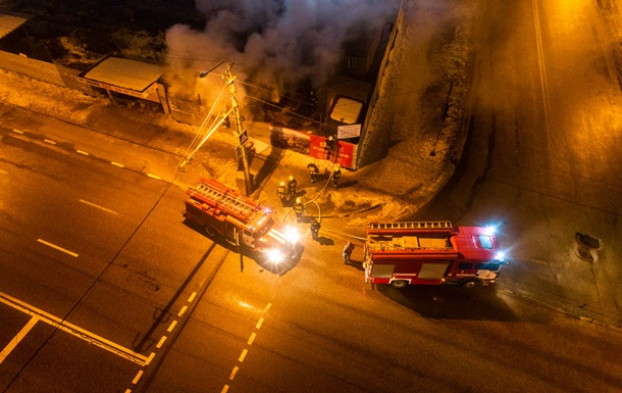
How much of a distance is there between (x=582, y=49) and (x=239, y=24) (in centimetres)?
2467

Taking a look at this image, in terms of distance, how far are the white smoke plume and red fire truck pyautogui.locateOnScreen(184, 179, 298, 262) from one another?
31.8ft

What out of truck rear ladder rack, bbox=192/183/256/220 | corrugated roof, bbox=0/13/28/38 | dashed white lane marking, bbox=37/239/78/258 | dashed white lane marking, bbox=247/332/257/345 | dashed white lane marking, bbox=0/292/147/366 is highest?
corrugated roof, bbox=0/13/28/38

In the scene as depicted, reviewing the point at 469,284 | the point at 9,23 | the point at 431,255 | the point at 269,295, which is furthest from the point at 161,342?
the point at 9,23

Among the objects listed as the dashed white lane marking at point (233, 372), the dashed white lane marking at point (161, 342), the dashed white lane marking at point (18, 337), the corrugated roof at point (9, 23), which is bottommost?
the dashed white lane marking at point (18, 337)

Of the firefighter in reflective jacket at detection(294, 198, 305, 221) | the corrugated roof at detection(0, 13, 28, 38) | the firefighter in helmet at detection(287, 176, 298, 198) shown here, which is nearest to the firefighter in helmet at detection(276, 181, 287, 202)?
the firefighter in helmet at detection(287, 176, 298, 198)

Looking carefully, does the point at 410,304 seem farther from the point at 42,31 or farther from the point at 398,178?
the point at 42,31

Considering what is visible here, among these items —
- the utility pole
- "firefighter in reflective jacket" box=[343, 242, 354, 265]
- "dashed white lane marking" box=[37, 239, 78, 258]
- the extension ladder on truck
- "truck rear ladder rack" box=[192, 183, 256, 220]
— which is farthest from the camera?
"dashed white lane marking" box=[37, 239, 78, 258]

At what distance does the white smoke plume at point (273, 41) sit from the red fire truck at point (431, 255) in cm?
1270

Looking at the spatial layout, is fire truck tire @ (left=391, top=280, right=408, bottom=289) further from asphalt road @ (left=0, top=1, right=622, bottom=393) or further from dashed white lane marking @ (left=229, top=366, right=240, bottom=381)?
dashed white lane marking @ (left=229, top=366, right=240, bottom=381)

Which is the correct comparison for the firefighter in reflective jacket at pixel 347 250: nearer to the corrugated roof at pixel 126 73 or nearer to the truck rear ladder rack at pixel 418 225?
the truck rear ladder rack at pixel 418 225

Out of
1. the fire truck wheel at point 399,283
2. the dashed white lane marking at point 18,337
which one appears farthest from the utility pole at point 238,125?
the dashed white lane marking at point 18,337

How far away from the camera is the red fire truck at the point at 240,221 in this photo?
15.2 m

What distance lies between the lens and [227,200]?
15.8 meters

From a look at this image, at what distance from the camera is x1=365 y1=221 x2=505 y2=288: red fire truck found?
546 inches
